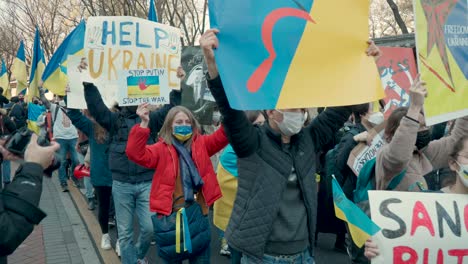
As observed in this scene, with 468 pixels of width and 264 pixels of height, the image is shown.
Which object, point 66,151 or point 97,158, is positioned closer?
point 97,158

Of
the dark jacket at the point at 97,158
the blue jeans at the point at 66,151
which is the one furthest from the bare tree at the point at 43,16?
the dark jacket at the point at 97,158

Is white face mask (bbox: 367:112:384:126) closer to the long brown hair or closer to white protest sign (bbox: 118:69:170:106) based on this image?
the long brown hair

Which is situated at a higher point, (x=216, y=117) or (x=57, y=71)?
(x=57, y=71)

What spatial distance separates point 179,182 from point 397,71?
11.2 feet

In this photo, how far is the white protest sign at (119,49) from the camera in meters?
4.82

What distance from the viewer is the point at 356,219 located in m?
2.30

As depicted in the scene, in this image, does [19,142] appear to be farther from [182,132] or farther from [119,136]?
[119,136]

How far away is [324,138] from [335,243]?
3554mm

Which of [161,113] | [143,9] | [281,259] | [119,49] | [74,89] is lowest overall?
[281,259]

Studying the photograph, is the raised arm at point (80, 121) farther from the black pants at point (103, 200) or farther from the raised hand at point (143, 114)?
the raised hand at point (143, 114)

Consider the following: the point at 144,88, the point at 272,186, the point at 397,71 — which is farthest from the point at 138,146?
the point at 397,71

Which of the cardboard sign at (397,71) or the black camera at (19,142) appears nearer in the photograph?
the black camera at (19,142)

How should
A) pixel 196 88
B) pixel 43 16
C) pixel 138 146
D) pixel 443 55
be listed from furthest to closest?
pixel 43 16, pixel 196 88, pixel 138 146, pixel 443 55

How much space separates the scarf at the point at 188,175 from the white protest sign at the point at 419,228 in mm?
1823
